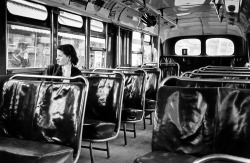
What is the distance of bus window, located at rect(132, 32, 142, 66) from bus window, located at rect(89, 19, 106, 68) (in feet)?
6.40

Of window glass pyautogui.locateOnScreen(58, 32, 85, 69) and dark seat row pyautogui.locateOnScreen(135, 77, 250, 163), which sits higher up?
window glass pyautogui.locateOnScreen(58, 32, 85, 69)

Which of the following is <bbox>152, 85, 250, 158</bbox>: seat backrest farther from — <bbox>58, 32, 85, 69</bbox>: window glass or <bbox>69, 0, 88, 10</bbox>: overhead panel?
<bbox>58, 32, 85, 69</bbox>: window glass

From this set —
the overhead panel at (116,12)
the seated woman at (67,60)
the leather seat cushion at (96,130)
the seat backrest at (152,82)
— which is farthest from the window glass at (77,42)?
the leather seat cushion at (96,130)

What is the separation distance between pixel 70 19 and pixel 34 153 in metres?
4.23

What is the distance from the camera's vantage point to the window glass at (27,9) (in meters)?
4.23

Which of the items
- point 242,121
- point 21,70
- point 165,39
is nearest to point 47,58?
point 21,70

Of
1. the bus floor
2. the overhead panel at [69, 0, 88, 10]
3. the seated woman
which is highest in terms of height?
the overhead panel at [69, 0, 88, 10]

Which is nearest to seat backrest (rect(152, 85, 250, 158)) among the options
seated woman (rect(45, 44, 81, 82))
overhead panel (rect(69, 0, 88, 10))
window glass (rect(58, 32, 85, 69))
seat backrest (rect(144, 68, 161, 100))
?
seated woman (rect(45, 44, 81, 82))

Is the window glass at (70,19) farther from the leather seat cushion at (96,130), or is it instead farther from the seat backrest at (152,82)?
the leather seat cushion at (96,130)

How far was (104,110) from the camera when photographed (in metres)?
Answer: 3.32

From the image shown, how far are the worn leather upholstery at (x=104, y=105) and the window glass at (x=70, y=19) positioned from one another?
92.3 inches

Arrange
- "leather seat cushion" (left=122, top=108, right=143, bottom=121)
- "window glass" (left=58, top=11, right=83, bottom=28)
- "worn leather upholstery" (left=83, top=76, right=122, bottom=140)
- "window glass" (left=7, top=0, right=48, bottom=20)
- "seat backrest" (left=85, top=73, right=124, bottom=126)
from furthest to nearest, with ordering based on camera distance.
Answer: "window glass" (left=58, top=11, right=83, bottom=28), "window glass" (left=7, top=0, right=48, bottom=20), "leather seat cushion" (left=122, top=108, right=143, bottom=121), "seat backrest" (left=85, top=73, right=124, bottom=126), "worn leather upholstery" (left=83, top=76, right=122, bottom=140)

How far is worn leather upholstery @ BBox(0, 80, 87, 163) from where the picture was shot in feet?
Result: 6.64

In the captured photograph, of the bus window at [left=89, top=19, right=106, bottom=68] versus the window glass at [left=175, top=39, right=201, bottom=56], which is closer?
the bus window at [left=89, top=19, right=106, bottom=68]
